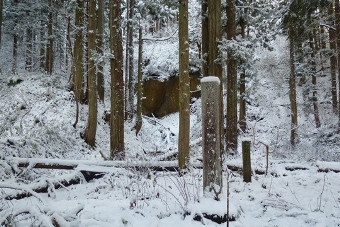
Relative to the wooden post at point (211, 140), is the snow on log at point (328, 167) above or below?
below

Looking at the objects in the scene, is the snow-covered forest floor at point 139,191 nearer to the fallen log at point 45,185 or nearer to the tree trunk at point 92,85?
the fallen log at point 45,185

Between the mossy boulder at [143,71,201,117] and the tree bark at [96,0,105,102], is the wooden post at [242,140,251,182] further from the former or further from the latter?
the mossy boulder at [143,71,201,117]

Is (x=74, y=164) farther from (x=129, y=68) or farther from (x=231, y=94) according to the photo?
(x=129, y=68)

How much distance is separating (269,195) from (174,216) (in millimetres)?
2162

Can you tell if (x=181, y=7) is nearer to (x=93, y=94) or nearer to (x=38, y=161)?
(x=38, y=161)

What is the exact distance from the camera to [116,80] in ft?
36.1

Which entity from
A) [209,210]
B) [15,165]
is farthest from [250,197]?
[15,165]

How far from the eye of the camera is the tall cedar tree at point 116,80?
35.6ft

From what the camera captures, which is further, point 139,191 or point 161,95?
point 161,95

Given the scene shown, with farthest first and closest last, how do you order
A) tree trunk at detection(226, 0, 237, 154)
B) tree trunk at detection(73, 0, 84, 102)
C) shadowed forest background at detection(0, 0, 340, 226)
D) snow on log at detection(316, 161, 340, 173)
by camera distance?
tree trunk at detection(73, 0, 84, 102), tree trunk at detection(226, 0, 237, 154), snow on log at detection(316, 161, 340, 173), shadowed forest background at detection(0, 0, 340, 226)

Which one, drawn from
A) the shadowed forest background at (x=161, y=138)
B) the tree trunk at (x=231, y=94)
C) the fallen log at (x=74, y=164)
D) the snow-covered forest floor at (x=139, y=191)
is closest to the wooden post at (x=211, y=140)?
the shadowed forest background at (x=161, y=138)

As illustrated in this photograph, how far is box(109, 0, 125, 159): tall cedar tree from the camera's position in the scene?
427 inches

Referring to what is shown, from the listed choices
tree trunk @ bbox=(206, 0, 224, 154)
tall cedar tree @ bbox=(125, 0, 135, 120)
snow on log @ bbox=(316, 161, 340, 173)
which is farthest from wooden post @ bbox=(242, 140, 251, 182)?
tall cedar tree @ bbox=(125, 0, 135, 120)

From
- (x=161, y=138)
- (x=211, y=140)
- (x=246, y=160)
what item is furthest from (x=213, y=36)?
(x=161, y=138)
